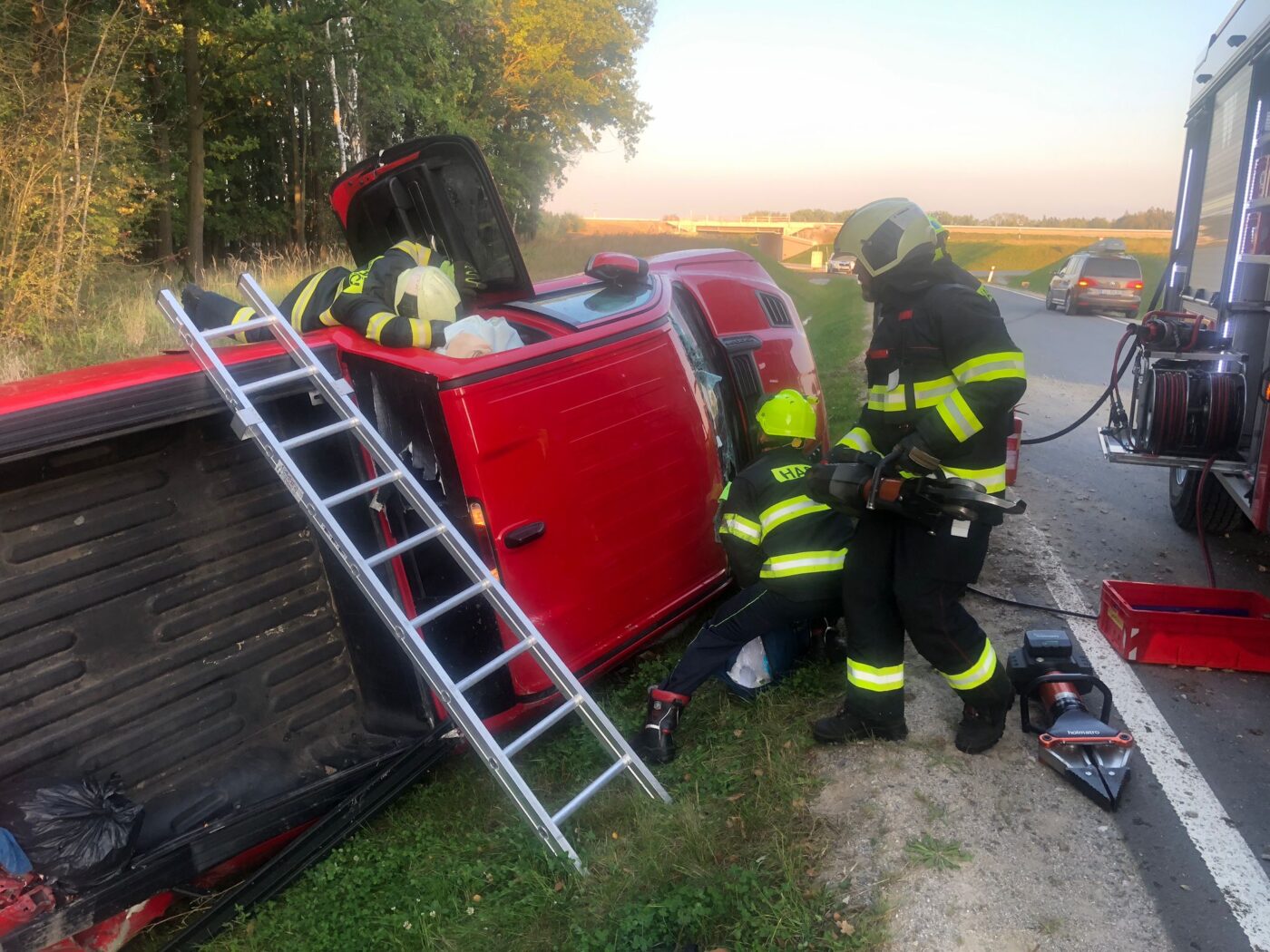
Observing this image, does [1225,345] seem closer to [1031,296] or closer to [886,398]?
[886,398]

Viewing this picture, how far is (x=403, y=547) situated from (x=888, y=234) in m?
1.90

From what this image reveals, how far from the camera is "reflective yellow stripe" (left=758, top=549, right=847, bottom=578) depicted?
3.26 m

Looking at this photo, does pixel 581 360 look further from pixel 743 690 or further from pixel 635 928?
pixel 635 928

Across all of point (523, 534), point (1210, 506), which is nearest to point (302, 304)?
point (523, 534)

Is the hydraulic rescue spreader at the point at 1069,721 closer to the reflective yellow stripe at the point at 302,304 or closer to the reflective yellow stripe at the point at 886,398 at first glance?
the reflective yellow stripe at the point at 886,398

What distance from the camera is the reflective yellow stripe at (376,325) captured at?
3287 millimetres

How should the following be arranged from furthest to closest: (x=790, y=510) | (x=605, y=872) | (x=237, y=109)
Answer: (x=237, y=109) < (x=790, y=510) < (x=605, y=872)

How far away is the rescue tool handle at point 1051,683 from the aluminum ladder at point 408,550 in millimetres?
1314

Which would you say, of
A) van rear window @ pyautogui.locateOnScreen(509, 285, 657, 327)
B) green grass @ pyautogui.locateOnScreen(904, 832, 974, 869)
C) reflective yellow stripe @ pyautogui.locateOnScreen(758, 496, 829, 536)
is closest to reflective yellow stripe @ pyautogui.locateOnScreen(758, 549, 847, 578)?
reflective yellow stripe @ pyautogui.locateOnScreen(758, 496, 829, 536)

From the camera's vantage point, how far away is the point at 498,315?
13.3ft

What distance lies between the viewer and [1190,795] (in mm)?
2816

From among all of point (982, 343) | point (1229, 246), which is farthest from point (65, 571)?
point (1229, 246)

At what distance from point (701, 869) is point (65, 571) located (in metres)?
2.22

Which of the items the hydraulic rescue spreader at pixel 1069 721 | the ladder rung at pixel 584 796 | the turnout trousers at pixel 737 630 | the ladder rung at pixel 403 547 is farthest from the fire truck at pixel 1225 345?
the ladder rung at pixel 403 547
